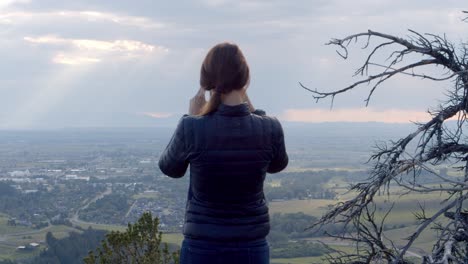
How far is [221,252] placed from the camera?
3061 millimetres

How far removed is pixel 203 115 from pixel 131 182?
47197 millimetres

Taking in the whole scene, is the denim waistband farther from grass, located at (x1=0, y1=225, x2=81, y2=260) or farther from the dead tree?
grass, located at (x1=0, y1=225, x2=81, y2=260)

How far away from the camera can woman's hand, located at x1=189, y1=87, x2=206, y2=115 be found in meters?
3.25

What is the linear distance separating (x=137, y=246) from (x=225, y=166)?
18.7ft

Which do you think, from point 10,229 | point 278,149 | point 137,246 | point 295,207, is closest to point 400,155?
point 278,149

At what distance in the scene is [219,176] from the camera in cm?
299

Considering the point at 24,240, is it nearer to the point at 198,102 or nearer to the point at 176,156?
the point at 198,102

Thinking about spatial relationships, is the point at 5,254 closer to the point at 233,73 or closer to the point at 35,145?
the point at 233,73

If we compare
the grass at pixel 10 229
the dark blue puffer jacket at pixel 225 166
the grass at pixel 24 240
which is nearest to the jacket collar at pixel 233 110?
the dark blue puffer jacket at pixel 225 166

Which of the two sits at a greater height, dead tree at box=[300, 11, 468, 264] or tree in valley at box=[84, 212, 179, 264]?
dead tree at box=[300, 11, 468, 264]

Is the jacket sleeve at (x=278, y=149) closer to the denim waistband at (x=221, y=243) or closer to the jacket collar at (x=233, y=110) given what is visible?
the jacket collar at (x=233, y=110)

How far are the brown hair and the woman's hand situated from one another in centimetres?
11

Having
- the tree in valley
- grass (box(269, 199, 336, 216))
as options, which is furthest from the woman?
grass (box(269, 199, 336, 216))

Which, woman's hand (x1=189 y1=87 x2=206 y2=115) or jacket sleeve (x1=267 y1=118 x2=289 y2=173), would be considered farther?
woman's hand (x1=189 y1=87 x2=206 y2=115)
